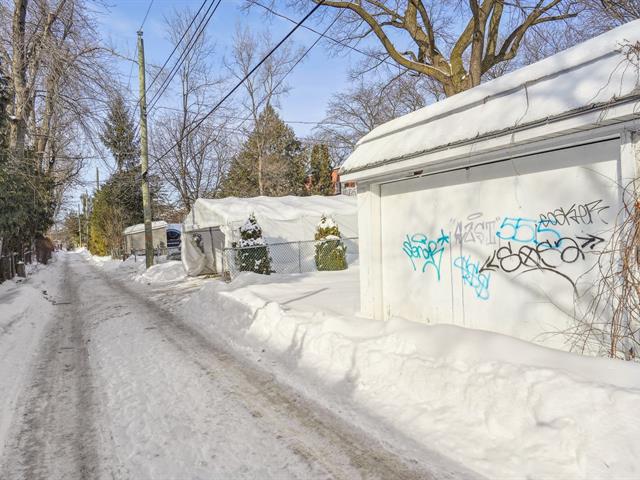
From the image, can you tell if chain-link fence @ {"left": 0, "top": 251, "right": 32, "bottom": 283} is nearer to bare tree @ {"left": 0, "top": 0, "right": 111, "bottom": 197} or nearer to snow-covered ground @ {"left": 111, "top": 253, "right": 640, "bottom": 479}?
bare tree @ {"left": 0, "top": 0, "right": 111, "bottom": 197}

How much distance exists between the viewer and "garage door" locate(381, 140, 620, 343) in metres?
4.19

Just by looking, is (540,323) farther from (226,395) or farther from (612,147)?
(226,395)

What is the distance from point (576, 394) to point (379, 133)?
4.85 metres

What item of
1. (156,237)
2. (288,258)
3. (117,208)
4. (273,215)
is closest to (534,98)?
(288,258)

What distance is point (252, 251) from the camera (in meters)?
14.7

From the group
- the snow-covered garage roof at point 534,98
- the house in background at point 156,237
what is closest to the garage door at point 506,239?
the snow-covered garage roof at point 534,98

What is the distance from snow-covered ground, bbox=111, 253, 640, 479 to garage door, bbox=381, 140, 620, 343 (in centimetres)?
58

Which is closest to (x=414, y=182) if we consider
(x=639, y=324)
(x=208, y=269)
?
(x=639, y=324)

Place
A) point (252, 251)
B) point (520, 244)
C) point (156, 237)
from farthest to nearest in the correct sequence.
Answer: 1. point (156, 237)
2. point (252, 251)
3. point (520, 244)

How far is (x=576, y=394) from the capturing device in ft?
10.5

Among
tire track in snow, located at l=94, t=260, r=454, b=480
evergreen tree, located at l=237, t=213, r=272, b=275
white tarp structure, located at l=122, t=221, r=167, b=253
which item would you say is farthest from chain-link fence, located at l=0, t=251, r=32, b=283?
tire track in snow, located at l=94, t=260, r=454, b=480

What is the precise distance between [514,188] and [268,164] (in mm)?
29368

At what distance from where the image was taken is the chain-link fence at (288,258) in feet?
48.1

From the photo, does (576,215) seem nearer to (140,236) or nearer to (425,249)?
(425,249)
